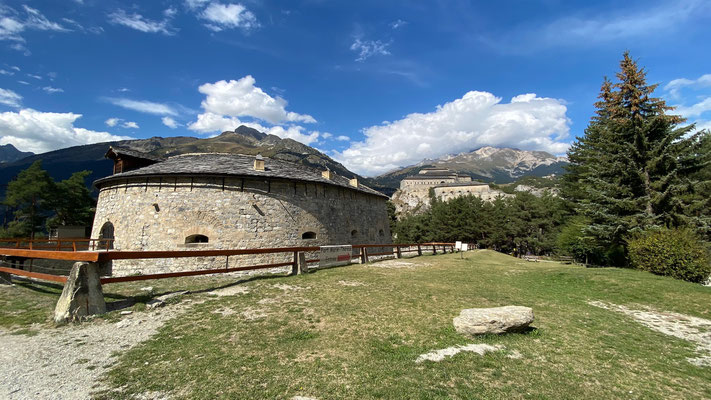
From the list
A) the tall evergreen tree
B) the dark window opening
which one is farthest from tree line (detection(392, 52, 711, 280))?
the tall evergreen tree

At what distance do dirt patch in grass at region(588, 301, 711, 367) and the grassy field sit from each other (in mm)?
235

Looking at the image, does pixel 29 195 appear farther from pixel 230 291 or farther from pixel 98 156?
pixel 98 156

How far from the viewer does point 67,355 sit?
14.4ft

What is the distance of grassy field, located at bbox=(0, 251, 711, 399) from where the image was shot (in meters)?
3.72

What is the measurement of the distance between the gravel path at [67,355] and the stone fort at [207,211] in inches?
339

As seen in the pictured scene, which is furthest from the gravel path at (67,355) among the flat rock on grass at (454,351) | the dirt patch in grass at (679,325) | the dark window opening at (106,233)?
the dark window opening at (106,233)

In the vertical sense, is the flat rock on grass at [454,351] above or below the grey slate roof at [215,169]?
below

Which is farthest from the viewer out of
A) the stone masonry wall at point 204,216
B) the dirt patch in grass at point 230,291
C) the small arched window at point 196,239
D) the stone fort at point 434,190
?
the stone fort at point 434,190

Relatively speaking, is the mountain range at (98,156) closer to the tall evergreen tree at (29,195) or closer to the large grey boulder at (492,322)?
the tall evergreen tree at (29,195)

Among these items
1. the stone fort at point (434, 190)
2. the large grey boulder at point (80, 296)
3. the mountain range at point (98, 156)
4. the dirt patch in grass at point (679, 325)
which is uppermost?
the mountain range at point (98, 156)

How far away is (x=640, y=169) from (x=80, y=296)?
2370 cm

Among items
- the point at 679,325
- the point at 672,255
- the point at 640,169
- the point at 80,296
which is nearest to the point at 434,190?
the point at 640,169

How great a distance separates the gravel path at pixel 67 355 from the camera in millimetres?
3492

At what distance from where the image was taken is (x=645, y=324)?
6.96 meters
